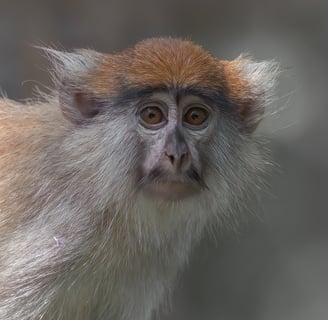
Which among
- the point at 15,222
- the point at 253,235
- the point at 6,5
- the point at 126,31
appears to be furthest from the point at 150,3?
the point at 15,222

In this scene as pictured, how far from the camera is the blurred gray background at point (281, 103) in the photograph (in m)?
6.73

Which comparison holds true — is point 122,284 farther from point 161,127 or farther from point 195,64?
point 195,64

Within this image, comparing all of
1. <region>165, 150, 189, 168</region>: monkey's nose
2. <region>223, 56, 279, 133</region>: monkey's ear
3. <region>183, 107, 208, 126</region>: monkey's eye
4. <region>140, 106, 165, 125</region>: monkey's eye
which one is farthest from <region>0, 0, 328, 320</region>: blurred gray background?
<region>165, 150, 189, 168</region>: monkey's nose

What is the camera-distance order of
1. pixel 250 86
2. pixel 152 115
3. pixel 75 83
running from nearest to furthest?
pixel 152 115, pixel 75 83, pixel 250 86

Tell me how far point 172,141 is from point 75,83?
65 centimetres

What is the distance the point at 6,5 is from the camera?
22.3 feet

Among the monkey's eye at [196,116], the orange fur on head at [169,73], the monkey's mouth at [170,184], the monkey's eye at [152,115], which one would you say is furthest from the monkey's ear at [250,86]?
the monkey's mouth at [170,184]

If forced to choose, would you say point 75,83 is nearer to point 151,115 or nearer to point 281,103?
point 151,115

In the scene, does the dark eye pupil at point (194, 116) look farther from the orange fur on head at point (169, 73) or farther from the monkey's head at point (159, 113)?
the orange fur on head at point (169, 73)

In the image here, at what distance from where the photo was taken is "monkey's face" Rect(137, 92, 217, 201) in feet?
13.4

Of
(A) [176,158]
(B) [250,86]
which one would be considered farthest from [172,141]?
(B) [250,86]

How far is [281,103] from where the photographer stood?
6699mm

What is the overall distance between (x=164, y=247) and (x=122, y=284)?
286mm

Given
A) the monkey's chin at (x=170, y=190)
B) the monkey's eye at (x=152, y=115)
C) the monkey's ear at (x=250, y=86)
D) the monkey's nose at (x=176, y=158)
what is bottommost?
the monkey's chin at (x=170, y=190)
